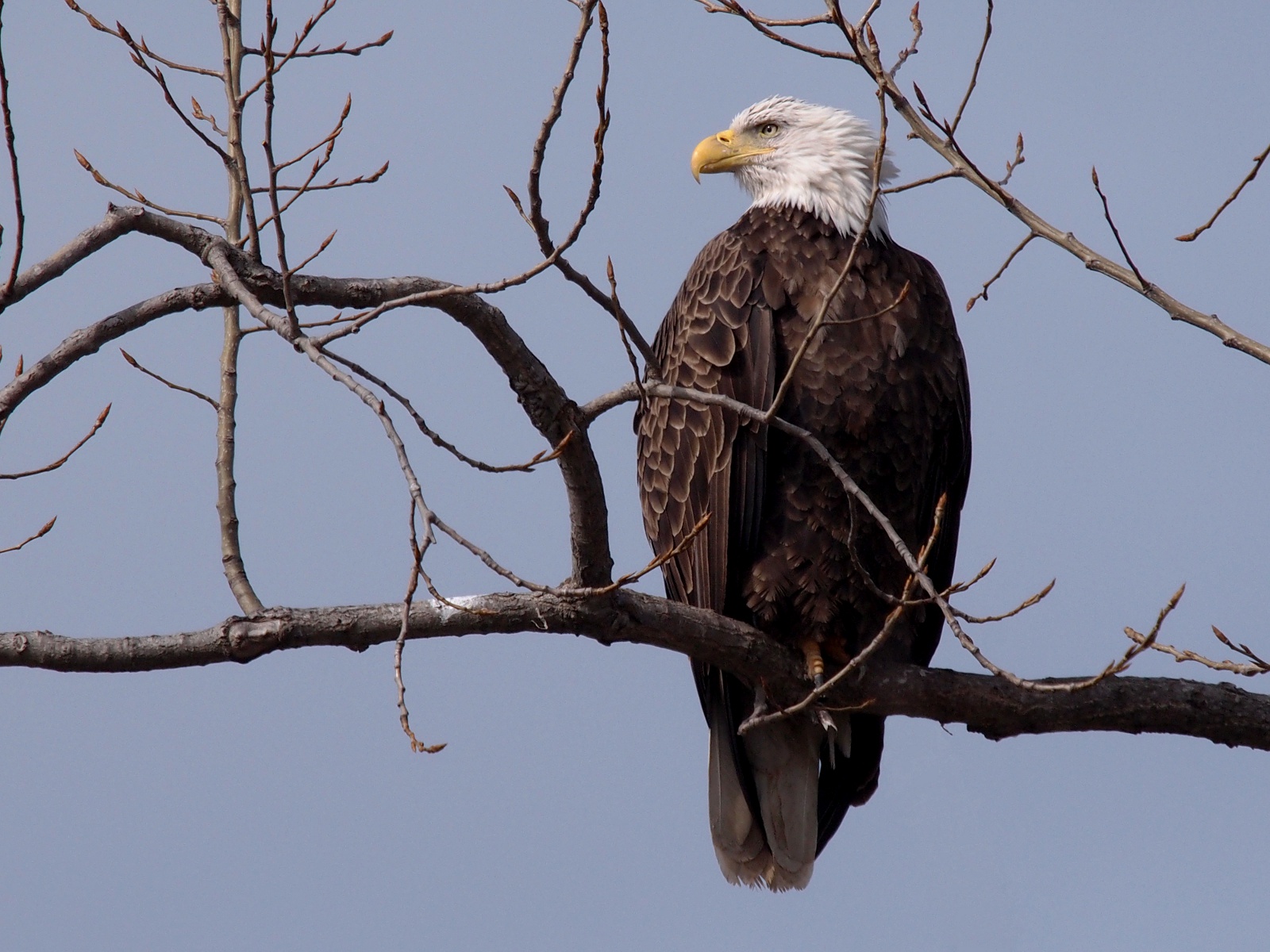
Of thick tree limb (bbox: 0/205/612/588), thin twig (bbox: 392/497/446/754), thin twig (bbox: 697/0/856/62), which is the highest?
thin twig (bbox: 697/0/856/62)

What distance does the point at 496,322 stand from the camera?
9.99 ft

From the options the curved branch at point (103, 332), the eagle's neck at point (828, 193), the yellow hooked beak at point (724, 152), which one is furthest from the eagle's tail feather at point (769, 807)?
the curved branch at point (103, 332)

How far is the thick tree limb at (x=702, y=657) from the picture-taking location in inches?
120

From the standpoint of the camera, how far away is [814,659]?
4.19 m

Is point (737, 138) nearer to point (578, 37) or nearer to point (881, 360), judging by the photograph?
point (881, 360)

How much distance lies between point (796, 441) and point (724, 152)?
1.51 metres

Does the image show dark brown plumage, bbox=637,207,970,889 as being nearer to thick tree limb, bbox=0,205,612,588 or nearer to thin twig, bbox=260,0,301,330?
thick tree limb, bbox=0,205,612,588

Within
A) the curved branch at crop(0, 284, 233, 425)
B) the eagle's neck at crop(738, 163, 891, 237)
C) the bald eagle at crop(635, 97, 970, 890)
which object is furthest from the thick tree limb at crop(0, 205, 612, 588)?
the eagle's neck at crop(738, 163, 891, 237)

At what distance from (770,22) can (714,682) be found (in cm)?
212

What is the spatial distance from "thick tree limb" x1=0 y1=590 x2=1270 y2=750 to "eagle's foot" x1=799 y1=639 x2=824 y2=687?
4 centimetres

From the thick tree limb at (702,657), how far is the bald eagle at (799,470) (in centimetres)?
30

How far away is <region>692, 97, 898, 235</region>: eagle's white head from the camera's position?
15.5 feet

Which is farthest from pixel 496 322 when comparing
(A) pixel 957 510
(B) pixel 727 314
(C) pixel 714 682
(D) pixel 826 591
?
(A) pixel 957 510

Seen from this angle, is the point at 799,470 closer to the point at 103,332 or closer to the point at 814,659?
the point at 814,659
